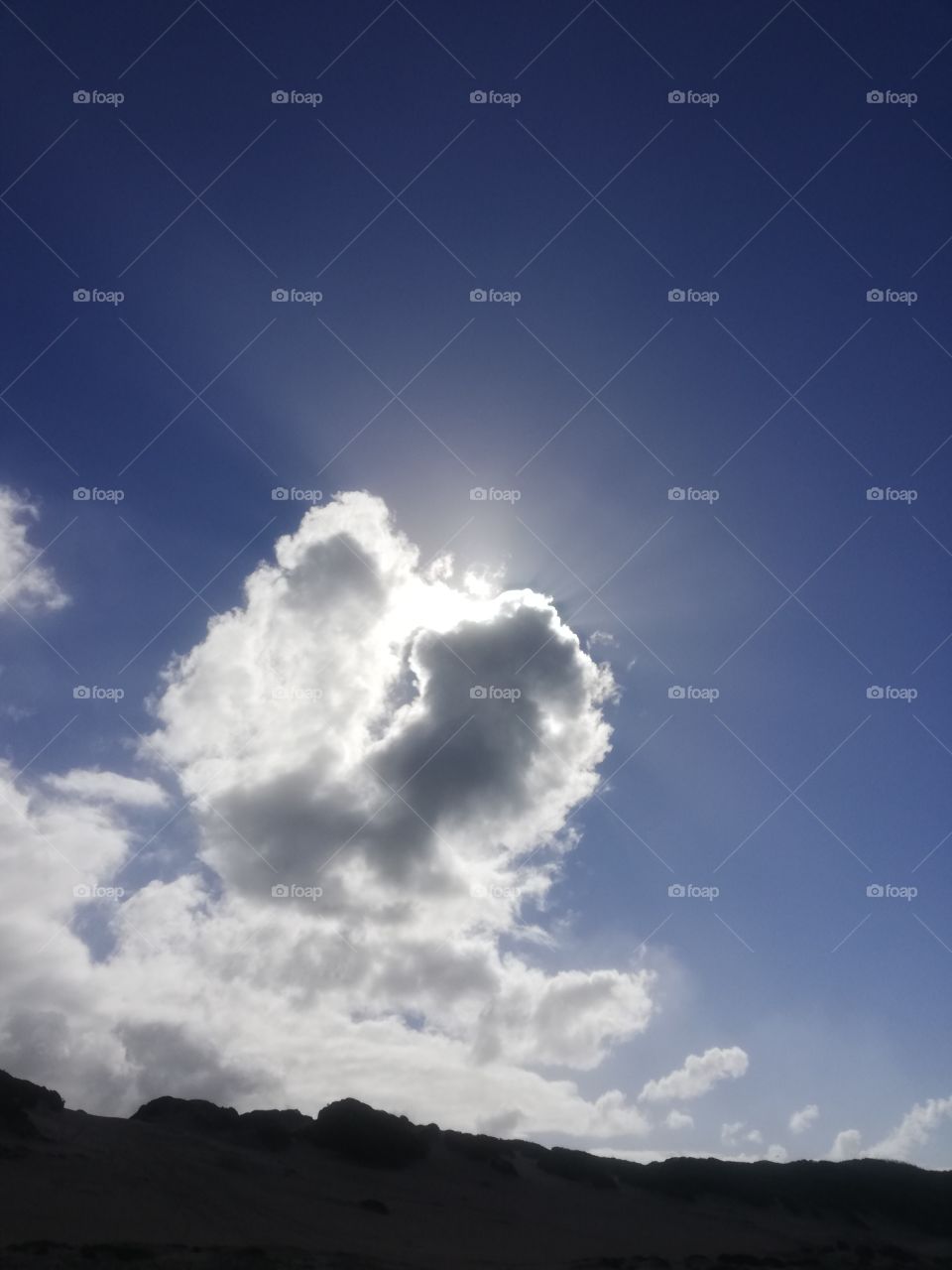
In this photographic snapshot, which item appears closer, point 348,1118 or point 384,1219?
point 384,1219

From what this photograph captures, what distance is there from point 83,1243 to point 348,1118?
2724 centimetres

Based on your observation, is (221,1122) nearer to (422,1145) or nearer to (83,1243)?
(422,1145)

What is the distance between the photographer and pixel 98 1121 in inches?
1818

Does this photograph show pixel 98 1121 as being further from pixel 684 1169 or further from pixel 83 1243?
pixel 684 1169

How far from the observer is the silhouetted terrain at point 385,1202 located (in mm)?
33500

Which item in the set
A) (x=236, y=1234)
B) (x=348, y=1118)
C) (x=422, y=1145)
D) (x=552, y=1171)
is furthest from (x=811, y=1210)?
(x=236, y=1234)

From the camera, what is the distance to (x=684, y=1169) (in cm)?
6462

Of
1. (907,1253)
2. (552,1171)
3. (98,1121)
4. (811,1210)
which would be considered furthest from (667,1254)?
(98,1121)

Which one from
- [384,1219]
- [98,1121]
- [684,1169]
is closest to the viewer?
[384,1219]

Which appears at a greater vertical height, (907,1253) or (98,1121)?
(98,1121)

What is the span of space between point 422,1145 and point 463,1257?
1753 cm

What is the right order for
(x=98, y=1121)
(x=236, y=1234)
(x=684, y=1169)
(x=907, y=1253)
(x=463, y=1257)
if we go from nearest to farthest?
(x=236, y=1234)
(x=463, y=1257)
(x=98, y=1121)
(x=907, y=1253)
(x=684, y=1169)

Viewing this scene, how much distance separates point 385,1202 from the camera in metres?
46.7

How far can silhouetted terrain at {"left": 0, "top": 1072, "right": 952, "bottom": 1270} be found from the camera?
33.5 meters
